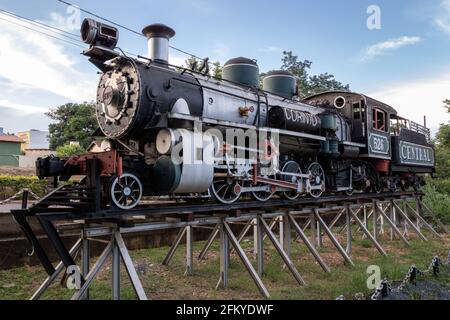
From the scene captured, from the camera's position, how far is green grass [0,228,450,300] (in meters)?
7.39

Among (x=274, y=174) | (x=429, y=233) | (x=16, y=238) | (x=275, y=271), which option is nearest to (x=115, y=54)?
(x=274, y=174)

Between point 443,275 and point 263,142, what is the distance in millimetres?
5339

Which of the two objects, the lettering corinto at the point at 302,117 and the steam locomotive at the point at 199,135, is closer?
the steam locomotive at the point at 199,135

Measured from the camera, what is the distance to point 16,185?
609 inches

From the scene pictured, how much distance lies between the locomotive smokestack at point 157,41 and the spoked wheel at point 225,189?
2.50 m

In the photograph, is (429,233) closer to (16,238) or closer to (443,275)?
(443,275)

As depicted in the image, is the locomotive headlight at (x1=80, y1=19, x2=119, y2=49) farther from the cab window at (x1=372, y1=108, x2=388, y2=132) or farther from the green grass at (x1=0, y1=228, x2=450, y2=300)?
the cab window at (x1=372, y1=108, x2=388, y2=132)

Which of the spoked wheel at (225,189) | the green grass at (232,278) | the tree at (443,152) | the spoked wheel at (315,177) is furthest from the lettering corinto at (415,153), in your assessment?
the tree at (443,152)

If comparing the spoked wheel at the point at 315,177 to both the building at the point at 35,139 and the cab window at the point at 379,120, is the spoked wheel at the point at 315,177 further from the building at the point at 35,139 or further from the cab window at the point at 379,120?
the building at the point at 35,139

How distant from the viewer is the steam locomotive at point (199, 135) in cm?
605

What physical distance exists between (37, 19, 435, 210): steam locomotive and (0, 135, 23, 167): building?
33.6 meters

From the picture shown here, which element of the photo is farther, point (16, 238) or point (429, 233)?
point (429, 233)

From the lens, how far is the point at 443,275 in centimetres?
923

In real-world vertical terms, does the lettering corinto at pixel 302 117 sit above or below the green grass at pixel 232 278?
above
